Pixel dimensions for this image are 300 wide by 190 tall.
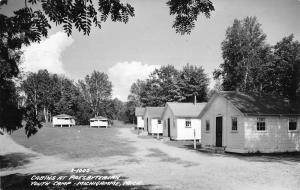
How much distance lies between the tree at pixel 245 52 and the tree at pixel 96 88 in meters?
59.1

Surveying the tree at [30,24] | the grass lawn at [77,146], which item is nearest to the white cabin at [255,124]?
the grass lawn at [77,146]

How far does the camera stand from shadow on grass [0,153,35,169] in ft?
58.9

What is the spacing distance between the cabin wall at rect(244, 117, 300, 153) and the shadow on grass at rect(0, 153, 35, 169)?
51.3 ft

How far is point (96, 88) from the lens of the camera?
99438mm

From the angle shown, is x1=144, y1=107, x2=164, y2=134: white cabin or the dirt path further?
x1=144, y1=107, x2=164, y2=134: white cabin

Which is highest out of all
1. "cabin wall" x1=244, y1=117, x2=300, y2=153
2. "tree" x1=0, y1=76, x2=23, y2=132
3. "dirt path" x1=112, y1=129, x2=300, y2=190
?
"tree" x1=0, y1=76, x2=23, y2=132

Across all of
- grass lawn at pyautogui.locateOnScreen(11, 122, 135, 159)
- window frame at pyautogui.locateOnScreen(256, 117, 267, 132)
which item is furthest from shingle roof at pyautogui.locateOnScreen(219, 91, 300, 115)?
grass lawn at pyautogui.locateOnScreen(11, 122, 135, 159)

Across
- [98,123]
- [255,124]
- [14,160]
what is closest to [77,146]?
[14,160]

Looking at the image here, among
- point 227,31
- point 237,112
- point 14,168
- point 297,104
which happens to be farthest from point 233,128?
point 227,31

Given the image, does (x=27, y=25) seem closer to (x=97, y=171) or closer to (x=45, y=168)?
(x=97, y=171)

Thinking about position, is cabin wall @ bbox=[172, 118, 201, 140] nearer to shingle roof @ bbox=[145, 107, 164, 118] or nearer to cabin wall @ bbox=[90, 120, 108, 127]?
shingle roof @ bbox=[145, 107, 164, 118]

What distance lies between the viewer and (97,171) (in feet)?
47.9

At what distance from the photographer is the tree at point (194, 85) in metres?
71.2

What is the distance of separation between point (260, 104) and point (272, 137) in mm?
2889
